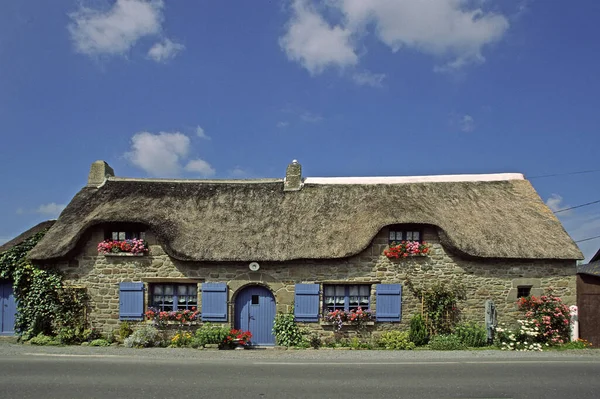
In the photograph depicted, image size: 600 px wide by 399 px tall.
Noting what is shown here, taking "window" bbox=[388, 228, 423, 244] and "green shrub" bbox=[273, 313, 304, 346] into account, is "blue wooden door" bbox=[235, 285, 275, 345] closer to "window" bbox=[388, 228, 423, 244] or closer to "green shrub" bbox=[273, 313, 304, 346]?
"green shrub" bbox=[273, 313, 304, 346]

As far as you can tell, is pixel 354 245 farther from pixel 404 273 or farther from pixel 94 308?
pixel 94 308

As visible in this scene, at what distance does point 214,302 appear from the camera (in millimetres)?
13477

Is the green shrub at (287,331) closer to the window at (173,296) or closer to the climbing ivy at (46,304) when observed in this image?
the window at (173,296)

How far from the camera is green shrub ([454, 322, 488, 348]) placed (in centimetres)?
1266

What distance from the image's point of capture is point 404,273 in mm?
13531

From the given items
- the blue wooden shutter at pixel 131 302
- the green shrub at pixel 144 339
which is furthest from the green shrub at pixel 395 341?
the blue wooden shutter at pixel 131 302

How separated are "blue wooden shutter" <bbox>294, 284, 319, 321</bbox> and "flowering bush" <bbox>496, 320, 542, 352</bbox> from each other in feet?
17.0

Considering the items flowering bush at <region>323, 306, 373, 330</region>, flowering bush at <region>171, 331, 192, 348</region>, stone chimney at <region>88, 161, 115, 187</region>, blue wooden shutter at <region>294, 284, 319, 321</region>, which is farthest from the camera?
stone chimney at <region>88, 161, 115, 187</region>

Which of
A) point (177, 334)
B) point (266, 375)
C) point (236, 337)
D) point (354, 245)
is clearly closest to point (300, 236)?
point (354, 245)

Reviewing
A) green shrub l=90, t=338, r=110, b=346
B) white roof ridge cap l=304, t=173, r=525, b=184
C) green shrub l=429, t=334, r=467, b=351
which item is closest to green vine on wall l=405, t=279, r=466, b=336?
green shrub l=429, t=334, r=467, b=351

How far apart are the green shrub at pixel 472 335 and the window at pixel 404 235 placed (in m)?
2.83

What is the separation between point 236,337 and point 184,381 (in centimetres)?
515

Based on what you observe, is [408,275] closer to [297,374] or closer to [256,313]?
[256,313]

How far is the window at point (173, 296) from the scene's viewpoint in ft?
45.6
